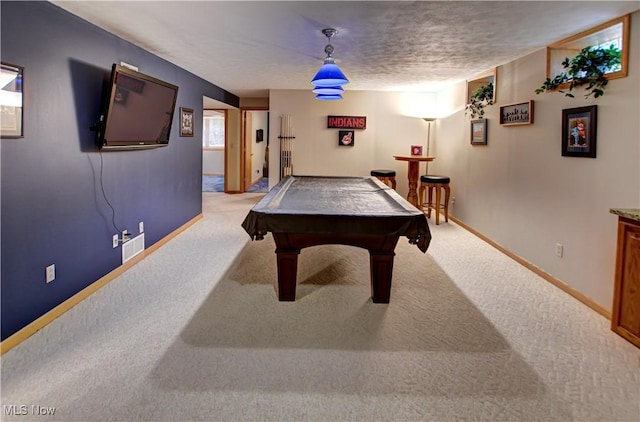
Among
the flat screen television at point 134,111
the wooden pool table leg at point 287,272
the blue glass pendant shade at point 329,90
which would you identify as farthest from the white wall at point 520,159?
the flat screen television at point 134,111

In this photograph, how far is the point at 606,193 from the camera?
124 inches

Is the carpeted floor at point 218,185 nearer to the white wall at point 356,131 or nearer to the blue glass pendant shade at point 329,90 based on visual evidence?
the white wall at point 356,131

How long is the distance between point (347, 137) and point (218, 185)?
14.6 ft

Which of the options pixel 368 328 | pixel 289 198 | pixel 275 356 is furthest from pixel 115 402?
pixel 289 198

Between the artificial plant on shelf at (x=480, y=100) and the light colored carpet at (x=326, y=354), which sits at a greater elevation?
the artificial plant on shelf at (x=480, y=100)

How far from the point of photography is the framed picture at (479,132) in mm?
5492

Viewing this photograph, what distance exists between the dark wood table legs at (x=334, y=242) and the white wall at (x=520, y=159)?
5.20ft

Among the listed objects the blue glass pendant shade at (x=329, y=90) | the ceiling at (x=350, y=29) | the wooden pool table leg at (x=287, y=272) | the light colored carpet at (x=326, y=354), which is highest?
the ceiling at (x=350, y=29)

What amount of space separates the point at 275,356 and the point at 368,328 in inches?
27.8

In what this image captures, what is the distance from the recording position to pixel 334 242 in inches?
128

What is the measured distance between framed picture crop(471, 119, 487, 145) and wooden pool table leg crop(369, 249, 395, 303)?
3.03m

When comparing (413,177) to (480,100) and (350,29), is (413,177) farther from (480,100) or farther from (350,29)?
(350,29)

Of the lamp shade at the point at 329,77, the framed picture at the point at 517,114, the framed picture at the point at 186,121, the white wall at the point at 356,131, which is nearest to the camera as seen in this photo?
the lamp shade at the point at 329,77

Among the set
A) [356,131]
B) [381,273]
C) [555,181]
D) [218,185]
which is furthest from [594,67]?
[218,185]
